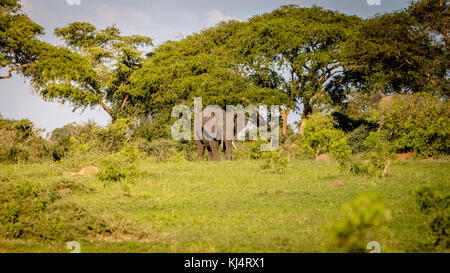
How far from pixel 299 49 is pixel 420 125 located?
1021 cm

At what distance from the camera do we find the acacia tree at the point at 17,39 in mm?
21766

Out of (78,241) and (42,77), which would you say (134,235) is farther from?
(42,77)

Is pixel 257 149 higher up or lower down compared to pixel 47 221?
higher up

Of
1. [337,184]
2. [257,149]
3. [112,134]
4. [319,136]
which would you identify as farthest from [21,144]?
[337,184]

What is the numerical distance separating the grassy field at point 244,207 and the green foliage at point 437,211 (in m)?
0.16

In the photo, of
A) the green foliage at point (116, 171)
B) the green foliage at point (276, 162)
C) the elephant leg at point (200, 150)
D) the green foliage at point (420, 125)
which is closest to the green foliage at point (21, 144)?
the elephant leg at point (200, 150)

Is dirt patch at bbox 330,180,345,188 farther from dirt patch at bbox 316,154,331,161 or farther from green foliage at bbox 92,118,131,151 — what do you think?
green foliage at bbox 92,118,131,151

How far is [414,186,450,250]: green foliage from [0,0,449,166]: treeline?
10.4m

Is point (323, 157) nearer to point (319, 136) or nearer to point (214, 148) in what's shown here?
point (319, 136)

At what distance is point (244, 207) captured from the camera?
8438mm

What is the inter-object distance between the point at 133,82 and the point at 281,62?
31.7ft

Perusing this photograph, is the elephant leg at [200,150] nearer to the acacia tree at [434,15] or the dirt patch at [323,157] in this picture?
the dirt patch at [323,157]

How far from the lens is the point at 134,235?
647 centimetres
